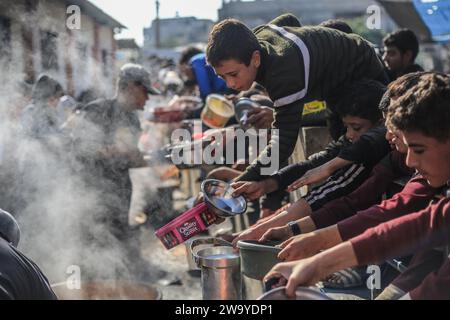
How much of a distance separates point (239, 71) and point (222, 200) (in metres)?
0.81

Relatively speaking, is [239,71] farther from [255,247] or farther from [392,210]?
[392,210]

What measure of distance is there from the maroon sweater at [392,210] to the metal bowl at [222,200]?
2.59 ft

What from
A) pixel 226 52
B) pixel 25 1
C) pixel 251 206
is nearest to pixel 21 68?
pixel 25 1

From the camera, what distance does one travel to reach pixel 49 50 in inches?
368

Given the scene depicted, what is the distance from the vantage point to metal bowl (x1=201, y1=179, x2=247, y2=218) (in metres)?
2.79

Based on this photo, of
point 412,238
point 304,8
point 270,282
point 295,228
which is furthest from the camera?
point 304,8

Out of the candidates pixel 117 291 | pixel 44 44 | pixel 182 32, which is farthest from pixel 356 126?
pixel 182 32

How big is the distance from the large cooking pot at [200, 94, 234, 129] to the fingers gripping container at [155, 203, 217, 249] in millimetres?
2170

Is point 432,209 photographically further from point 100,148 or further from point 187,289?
point 100,148

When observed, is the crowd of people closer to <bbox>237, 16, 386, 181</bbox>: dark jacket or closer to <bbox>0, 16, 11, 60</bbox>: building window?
<bbox>237, 16, 386, 181</bbox>: dark jacket

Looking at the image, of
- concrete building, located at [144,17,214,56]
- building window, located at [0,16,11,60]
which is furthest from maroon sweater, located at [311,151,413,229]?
concrete building, located at [144,17,214,56]

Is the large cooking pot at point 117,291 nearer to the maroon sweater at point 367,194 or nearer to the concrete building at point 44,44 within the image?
the maroon sweater at point 367,194
